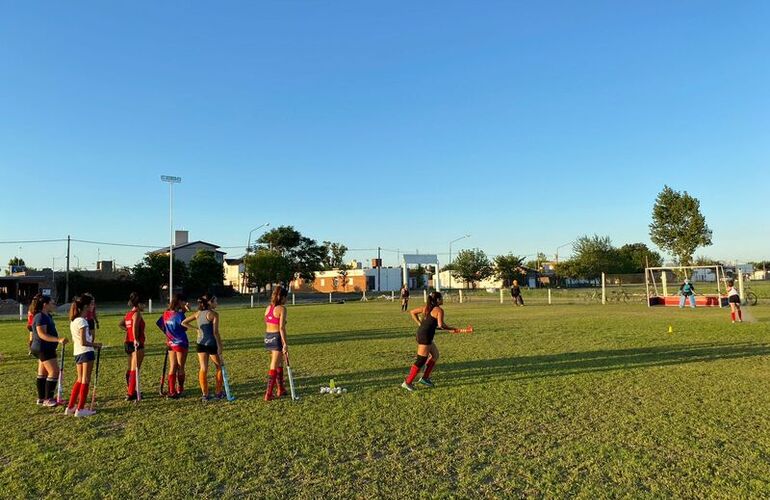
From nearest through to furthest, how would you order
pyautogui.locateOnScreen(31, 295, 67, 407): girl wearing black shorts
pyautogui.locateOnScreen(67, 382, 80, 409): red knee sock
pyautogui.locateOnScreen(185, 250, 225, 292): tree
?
pyautogui.locateOnScreen(67, 382, 80, 409): red knee sock < pyautogui.locateOnScreen(31, 295, 67, 407): girl wearing black shorts < pyautogui.locateOnScreen(185, 250, 225, 292): tree

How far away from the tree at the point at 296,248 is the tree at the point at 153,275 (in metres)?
17.8

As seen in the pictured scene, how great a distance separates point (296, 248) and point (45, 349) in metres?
67.7

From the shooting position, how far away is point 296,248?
7475cm

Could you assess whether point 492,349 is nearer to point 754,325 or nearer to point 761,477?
point 761,477

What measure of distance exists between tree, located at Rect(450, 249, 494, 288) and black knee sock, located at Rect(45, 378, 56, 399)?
8125 cm

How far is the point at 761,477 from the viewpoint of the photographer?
14.8ft

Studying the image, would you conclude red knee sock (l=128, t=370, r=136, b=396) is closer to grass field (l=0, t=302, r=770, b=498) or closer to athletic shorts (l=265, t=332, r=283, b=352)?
grass field (l=0, t=302, r=770, b=498)

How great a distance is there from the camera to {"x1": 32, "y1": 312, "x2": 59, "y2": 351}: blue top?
7469mm

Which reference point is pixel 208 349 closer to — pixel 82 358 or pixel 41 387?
pixel 82 358

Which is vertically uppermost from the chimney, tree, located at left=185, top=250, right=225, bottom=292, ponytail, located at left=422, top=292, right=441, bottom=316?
the chimney

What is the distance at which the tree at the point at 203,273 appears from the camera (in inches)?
2249

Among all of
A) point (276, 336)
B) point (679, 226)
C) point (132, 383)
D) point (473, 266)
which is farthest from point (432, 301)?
point (473, 266)

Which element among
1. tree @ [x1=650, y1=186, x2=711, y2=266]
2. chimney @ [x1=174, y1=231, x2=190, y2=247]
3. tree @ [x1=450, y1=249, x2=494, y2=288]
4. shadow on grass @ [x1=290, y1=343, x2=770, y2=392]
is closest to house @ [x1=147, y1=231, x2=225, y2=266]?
chimney @ [x1=174, y1=231, x2=190, y2=247]

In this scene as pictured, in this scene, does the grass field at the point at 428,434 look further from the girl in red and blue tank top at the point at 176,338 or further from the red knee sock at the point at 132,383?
the girl in red and blue tank top at the point at 176,338
